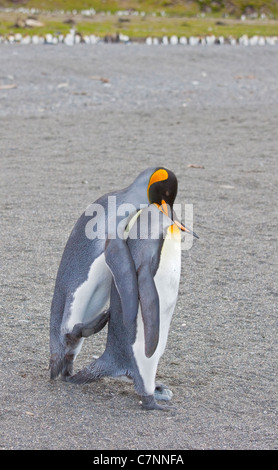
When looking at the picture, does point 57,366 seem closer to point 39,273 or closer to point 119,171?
point 39,273

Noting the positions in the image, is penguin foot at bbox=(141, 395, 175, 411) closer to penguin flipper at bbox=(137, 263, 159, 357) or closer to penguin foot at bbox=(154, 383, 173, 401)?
penguin foot at bbox=(154, 383, 173, 401)

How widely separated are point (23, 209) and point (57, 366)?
104 inches

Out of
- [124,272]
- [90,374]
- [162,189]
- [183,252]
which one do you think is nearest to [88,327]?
[90,374]

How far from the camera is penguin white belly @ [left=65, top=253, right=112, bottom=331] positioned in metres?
2.59

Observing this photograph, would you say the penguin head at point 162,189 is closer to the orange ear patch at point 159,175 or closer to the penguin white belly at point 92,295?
the orange ear patch at point 159,175

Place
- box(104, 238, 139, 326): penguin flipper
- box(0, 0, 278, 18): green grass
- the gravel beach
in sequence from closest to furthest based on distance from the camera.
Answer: box(104, 238, 139, 326): penguin flipper
the gravel beach
box(0, 0, 278, 18): green grass

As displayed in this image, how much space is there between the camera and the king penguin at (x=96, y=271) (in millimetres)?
2463

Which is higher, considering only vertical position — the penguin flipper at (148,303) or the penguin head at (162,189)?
the penguin head at (162,189)

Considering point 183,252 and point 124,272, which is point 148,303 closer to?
point 124,272

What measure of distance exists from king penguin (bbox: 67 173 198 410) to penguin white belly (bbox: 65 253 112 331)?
0.12ft

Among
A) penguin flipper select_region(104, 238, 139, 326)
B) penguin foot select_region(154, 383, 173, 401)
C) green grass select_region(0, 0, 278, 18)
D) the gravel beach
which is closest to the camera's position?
penguin flipper select_region(104, 238, 139, 326)

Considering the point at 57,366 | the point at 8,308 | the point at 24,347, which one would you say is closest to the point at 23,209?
the point at 8,308

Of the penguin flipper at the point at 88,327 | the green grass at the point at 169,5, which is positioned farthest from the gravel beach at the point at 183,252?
the green grass at the point at 169,5

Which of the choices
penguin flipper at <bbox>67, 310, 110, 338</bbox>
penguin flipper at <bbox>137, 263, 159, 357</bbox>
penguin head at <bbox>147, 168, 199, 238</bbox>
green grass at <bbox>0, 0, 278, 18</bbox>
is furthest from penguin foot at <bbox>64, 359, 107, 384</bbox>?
green grass at <bbox>0, 0, 278, 18</bbox>
